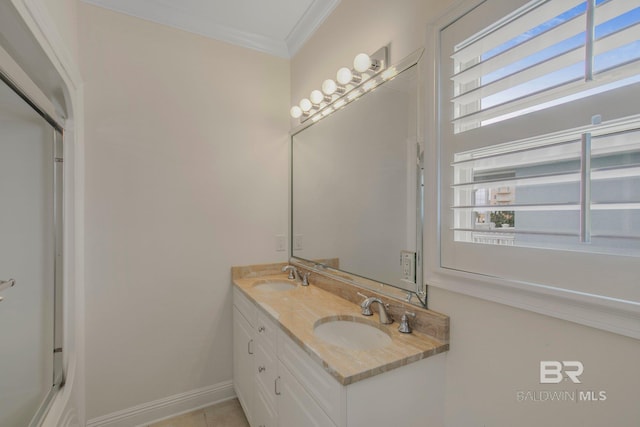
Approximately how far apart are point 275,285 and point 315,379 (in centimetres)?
110

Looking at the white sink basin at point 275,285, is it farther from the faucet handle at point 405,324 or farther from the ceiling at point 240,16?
the ceiling at point 240,16

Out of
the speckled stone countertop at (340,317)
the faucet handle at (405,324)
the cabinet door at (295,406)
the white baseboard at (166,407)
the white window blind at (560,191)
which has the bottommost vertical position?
the white baseboard at (166,407)

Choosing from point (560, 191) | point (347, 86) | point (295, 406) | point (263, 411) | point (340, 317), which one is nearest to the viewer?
point (560, 191)

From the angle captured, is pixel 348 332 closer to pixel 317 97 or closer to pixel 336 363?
pixel 336 363

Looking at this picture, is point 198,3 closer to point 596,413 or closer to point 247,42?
point 247,42

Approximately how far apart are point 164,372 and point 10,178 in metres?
1.36

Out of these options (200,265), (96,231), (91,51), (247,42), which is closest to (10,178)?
(96,231)

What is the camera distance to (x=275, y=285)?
2.03 m

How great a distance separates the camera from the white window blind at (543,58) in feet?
2.16

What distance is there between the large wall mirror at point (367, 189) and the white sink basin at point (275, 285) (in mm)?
198

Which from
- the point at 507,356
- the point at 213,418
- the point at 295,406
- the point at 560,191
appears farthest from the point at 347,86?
the point at 213,418

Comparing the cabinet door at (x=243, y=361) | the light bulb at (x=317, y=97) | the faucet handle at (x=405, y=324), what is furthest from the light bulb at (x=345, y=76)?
the cabinet door at (x=243, y=361)

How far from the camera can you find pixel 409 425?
0.99m

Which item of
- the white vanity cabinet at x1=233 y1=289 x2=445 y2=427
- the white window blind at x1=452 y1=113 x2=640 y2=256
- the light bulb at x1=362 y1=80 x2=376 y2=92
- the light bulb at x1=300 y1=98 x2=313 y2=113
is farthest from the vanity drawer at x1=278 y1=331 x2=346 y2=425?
the light bulb at x1=300 y1=98 x2=313 y2=113
